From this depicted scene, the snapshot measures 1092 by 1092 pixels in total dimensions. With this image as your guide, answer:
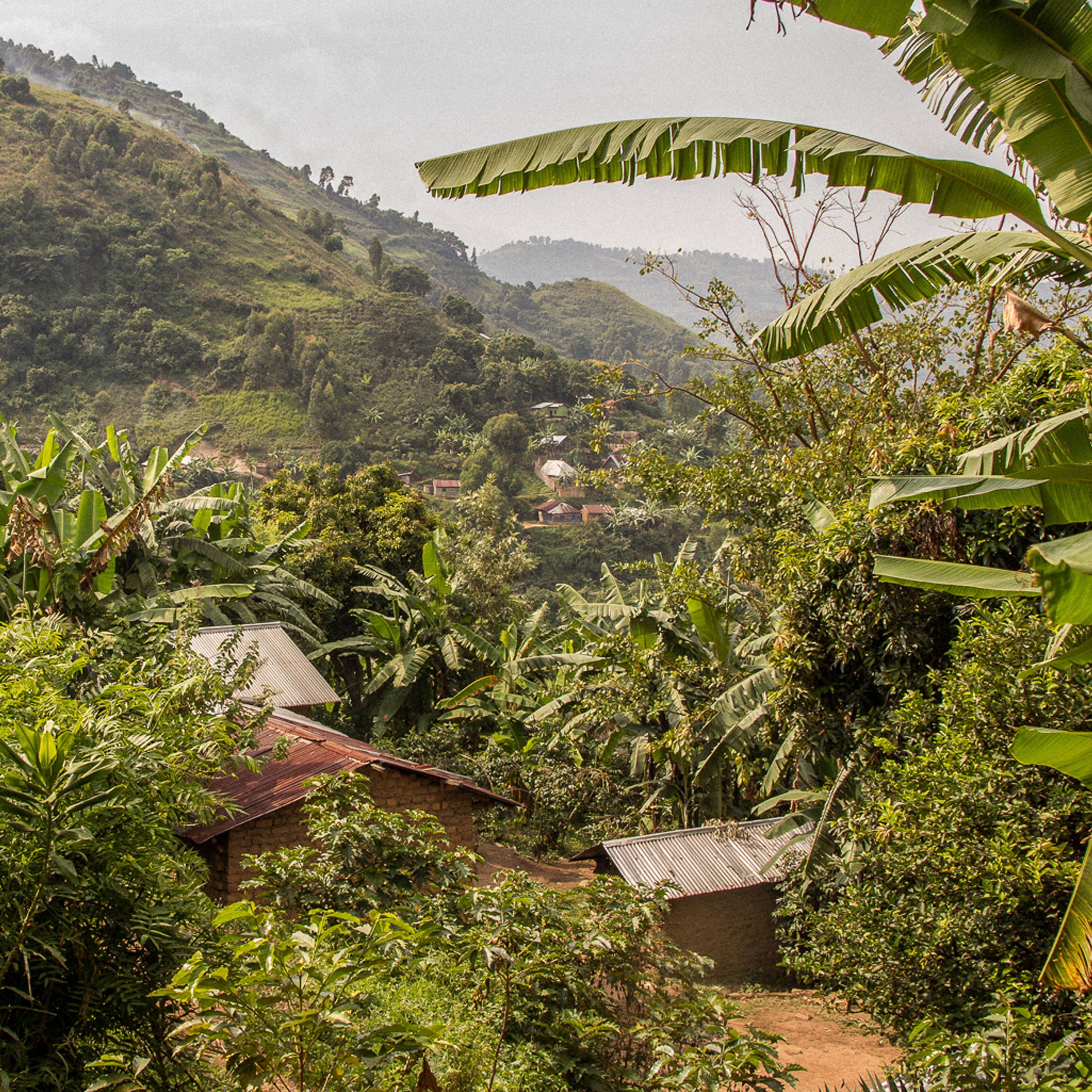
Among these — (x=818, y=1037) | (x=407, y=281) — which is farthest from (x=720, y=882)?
(x=407, y=281)

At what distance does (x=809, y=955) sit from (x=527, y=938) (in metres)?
4.31

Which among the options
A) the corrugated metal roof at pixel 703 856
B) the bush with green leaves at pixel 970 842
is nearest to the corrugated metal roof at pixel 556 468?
the corrugated metal roof at pixel 703 856

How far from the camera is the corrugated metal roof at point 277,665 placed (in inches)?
466

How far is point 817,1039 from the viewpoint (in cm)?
811

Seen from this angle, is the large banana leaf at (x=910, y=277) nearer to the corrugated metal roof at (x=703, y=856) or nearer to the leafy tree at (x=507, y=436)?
the corrugated metal roof at (x=703, y=856)

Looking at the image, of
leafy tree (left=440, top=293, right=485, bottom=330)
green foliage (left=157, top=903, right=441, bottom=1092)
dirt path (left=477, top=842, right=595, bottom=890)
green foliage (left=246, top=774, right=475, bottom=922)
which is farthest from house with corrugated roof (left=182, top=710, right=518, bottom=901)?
leafy tree (left=440, top=293, right=485, bottom=330)

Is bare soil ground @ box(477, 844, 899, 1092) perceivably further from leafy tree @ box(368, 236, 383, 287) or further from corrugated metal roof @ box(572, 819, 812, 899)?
leafy tree @ box(368, 236, 383, 287)

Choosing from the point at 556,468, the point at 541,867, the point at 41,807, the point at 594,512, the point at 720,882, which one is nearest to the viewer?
the point at 41,807

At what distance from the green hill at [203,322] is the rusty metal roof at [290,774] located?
46.6m

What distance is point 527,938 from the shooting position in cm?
425

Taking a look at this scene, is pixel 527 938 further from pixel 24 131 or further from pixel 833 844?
pixel 24 131

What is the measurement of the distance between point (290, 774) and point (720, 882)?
469cm

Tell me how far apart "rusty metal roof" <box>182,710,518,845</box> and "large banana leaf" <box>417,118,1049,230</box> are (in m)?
5.02

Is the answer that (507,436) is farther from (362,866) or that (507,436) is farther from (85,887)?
(85,887)
